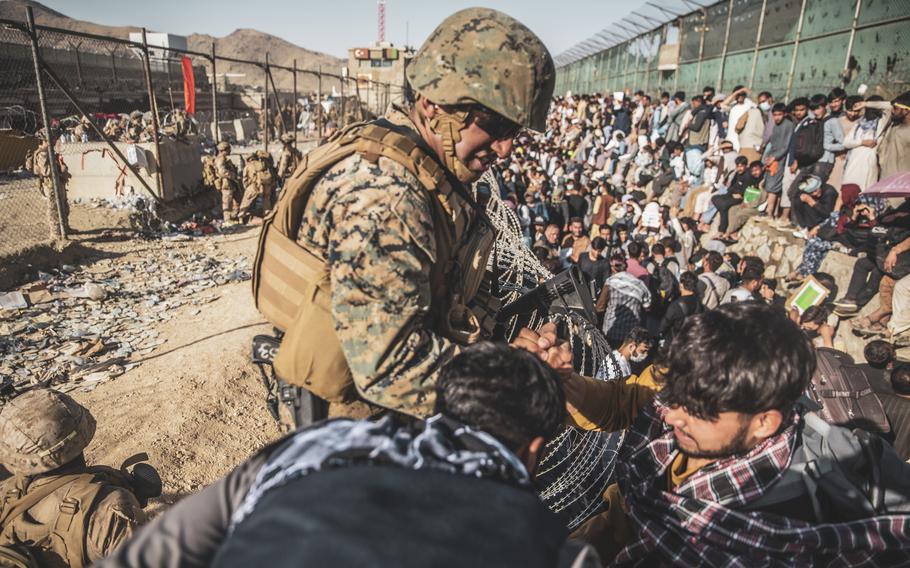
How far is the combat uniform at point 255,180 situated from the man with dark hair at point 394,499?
10.8 meters

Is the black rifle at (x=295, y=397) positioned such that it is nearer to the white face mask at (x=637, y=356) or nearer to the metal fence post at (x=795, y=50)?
the white face mask at (x=637, y=356)

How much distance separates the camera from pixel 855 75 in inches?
317

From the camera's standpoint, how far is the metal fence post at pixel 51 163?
241 inches

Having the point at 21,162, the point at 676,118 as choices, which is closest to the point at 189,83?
the point at 21,162

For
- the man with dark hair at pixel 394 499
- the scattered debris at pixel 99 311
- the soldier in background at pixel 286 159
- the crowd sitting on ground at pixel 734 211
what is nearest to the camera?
the man with dark hair at pixel 394 499

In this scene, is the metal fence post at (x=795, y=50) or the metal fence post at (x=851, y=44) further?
the metal fence post at (x=795, y=50)

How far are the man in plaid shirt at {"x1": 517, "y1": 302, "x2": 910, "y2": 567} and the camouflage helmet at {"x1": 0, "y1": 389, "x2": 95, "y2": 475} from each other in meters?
2.12

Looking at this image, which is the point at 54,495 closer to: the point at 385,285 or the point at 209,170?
the point at 385,285

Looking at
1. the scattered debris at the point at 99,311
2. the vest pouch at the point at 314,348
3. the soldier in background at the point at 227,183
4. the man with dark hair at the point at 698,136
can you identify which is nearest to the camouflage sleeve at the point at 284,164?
the soldier in background at the point at 227,183

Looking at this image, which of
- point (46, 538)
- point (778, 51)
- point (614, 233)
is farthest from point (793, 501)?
point (778, 51)

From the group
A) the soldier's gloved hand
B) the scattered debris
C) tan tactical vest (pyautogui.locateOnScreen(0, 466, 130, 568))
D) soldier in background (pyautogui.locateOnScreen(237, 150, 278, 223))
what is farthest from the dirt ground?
soldier in background (pyautogui.locateOnScreen(237, 150, 278, 223))

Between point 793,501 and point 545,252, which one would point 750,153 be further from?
point 793,501

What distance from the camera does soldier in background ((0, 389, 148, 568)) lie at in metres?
1.91

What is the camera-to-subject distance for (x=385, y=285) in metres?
1.32
